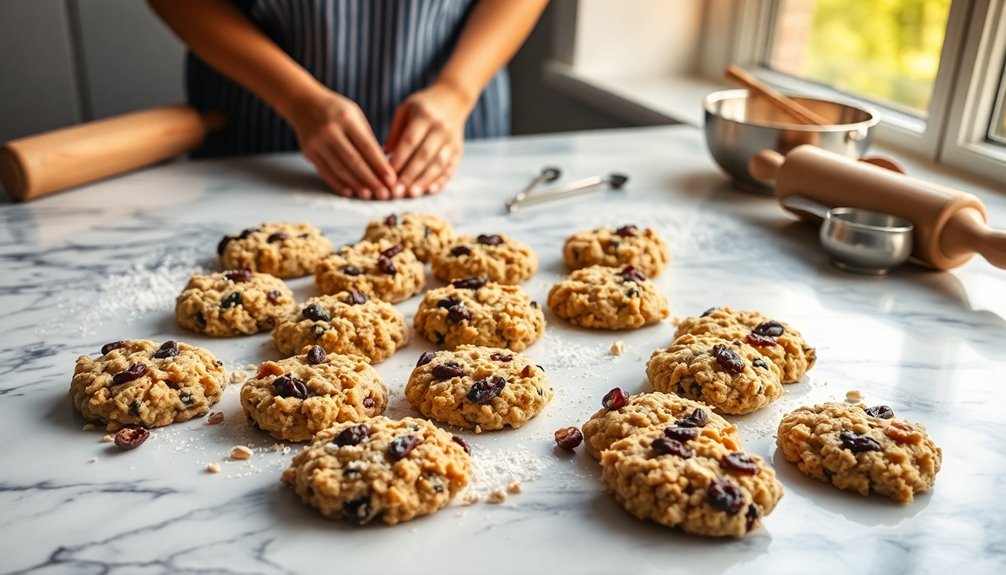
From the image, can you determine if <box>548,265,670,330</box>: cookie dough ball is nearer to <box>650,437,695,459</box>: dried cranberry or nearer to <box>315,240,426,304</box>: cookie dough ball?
<box>315,240,426,304</box>: cookie dough ball

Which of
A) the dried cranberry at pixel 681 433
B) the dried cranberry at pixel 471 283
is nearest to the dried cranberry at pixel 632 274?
the dried cranberry at pixel 471 283

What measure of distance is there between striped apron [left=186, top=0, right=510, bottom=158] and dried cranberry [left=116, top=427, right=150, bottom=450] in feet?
3.99

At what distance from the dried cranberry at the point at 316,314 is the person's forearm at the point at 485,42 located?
89cm

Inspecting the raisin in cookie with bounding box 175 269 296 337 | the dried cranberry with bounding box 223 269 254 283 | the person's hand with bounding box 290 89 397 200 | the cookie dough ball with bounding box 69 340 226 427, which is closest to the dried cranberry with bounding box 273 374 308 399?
the cookie dough ball with bounding box 69 340 226 427

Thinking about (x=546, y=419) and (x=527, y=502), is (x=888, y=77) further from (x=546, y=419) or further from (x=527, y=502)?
(x=527, y=502)

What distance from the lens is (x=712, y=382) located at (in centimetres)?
112

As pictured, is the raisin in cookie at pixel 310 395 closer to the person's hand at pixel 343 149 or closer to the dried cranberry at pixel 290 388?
the dried cranberry at pixel 290 388

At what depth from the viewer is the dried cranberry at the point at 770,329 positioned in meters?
1.24

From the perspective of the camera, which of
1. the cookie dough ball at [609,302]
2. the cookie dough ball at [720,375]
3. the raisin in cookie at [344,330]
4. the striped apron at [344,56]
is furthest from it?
the striped apron at [344,56]

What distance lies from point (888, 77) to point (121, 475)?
6.87 ft

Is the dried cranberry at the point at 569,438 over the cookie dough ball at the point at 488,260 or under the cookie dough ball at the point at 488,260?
under

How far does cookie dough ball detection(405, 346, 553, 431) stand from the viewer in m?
1.08

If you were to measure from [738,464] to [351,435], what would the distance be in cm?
40

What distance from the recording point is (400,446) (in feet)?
3.12
